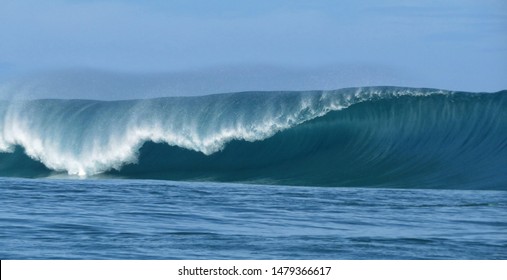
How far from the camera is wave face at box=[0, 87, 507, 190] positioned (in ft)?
65.4

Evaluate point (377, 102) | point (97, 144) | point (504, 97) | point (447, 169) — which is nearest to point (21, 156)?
point (97, 144)

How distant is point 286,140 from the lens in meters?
21.8

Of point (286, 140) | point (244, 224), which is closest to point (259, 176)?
point (286, 140)

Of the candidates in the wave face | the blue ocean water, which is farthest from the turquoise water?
the wave face

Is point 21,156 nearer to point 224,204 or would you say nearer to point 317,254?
point 224,204

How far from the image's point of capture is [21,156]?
2266cm

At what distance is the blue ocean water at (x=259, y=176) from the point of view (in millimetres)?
9766

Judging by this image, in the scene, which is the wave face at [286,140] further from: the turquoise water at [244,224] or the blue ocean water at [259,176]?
the turquoise water at [244,224]

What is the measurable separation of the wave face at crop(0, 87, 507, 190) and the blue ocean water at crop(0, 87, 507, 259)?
4cm

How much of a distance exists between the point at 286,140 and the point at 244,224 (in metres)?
10.7

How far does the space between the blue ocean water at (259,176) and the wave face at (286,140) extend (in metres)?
0.04

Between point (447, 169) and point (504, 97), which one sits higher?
point (504, 97)

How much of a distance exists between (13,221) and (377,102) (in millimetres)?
13201

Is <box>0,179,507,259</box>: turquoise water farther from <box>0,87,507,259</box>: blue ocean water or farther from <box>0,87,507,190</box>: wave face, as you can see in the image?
<box>0,87,507,190</box>: wave face
